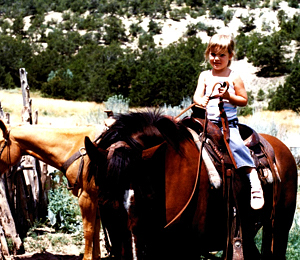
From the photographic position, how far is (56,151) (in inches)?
173

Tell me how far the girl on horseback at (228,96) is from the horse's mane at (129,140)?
1.21ft

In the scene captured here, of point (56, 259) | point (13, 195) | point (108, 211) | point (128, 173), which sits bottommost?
point (56, 259)

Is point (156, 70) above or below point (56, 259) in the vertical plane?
above

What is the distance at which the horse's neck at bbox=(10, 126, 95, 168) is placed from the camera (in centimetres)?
434

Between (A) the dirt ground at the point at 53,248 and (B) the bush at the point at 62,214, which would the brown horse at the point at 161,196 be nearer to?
(A) the dirt ground at the point at 53,248

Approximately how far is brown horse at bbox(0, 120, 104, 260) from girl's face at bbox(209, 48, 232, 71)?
6.15 ft

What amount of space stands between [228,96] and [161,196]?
2.99 feet

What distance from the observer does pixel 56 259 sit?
5203 mm

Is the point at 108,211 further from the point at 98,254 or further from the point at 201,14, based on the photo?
the point at 201,14

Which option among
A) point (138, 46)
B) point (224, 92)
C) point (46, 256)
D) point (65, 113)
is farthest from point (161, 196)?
point (138, 46)

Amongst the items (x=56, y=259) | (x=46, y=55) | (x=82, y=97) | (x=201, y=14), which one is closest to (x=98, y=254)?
(x=56, y=259)

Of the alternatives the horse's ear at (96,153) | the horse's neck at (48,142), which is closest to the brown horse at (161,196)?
the horse's ear at (96,153)

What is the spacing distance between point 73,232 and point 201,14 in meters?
47.3

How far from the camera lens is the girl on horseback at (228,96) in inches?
114
